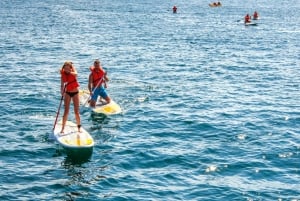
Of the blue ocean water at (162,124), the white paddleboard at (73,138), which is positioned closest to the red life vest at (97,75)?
the blue ocean water at (162,124)

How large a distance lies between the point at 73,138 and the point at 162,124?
5590 millimetres

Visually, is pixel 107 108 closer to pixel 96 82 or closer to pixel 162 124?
pixel 96 82

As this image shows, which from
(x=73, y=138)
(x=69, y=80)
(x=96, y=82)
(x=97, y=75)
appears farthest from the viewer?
(x=96, y=82)

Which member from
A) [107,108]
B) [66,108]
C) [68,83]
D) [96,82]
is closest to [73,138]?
[66,108]

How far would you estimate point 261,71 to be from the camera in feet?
117

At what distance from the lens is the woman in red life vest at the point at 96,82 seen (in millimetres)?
23272

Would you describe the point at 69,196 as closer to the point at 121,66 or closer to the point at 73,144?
the point at 73,144

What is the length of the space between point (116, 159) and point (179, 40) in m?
37.6

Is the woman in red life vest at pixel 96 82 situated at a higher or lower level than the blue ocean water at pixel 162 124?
higher

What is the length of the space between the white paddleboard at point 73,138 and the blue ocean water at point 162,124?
0.50m

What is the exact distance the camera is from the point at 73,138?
60.1 feet

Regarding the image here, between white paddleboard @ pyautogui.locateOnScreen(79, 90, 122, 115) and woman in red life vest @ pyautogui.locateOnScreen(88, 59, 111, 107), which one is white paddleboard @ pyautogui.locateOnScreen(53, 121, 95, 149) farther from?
woman in red life vest @ pyautogui.locateOnScreen(88, 59, 111, 107)

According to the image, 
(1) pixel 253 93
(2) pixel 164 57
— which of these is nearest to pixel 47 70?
(2) pixel 164 57

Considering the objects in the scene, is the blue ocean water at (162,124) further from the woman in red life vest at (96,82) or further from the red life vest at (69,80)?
the red life vest at (69,80)
